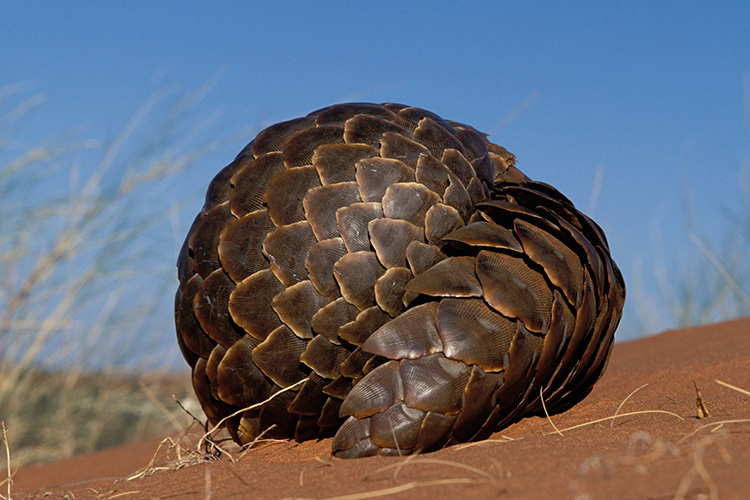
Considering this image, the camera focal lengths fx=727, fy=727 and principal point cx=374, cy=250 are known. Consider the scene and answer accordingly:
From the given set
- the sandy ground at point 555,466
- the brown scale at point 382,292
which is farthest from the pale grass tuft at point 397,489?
the brown scale at point 382,292

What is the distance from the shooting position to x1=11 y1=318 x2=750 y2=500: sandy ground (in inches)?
49.9

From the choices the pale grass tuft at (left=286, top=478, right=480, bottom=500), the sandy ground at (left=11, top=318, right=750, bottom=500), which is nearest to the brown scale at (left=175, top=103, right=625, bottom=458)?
the sandy ground at (left=11, top=318, right=750, bottom=500)

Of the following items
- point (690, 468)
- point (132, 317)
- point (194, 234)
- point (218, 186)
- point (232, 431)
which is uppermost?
point (132, 317)

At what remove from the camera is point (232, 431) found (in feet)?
7.91

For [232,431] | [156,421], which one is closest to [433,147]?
[232,431]

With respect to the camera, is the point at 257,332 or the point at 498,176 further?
Answer: the point at 498,176

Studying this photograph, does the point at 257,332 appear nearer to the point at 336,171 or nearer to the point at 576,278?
the point at 336,171

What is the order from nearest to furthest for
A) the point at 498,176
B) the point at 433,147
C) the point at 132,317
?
the point at 433,147, the point at 498,176, the point at 132,317

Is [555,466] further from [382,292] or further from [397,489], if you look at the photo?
[382,292]

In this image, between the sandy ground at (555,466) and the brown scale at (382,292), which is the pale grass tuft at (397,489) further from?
the brown scale at (382,292)

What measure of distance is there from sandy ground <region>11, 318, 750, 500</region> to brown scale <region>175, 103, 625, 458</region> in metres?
0.15

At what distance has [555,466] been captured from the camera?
1413mm

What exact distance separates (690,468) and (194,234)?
1604 mm

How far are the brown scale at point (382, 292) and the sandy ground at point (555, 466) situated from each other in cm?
15
